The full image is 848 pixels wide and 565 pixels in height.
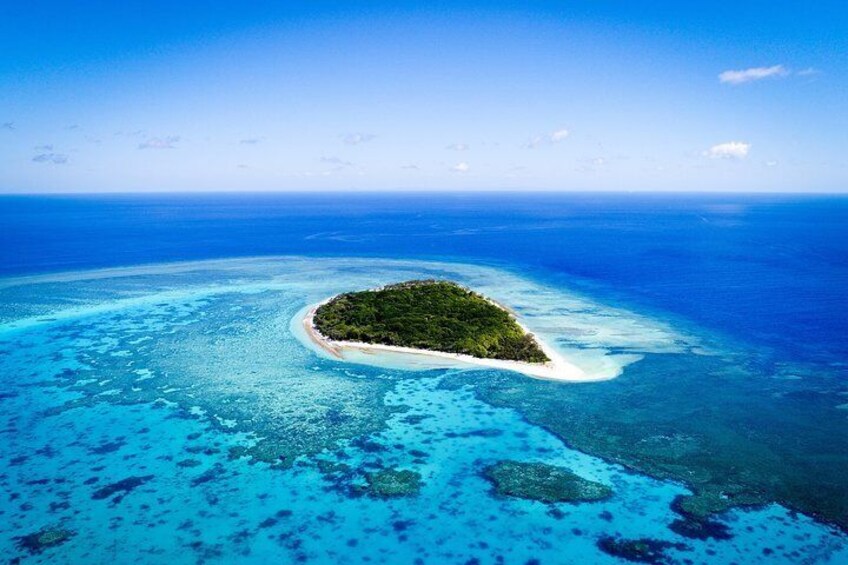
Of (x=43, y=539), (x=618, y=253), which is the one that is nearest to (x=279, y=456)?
(x=43, y=539)

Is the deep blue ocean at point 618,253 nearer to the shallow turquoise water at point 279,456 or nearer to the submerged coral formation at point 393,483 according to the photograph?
the shallow turquoise water at point 279,456

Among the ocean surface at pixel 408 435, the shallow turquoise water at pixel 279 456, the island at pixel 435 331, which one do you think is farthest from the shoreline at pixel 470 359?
the shallow turquoise water at pixel 279 456

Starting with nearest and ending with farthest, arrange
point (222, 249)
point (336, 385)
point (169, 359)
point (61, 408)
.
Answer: point (61, 408) → point (336, 385) → point (169, 359) → point (222, 249)

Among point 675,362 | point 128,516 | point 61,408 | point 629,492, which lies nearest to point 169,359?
point 61,408

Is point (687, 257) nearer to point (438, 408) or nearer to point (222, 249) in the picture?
point (438, 408)

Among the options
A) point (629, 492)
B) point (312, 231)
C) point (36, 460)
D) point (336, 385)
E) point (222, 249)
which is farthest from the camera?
point (312, 231)

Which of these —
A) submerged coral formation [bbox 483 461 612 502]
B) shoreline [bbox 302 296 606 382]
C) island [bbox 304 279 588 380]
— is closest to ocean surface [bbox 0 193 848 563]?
submerged coral formation [bbox 483 461 612 502]

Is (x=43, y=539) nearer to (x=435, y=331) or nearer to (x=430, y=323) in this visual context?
(x=435, y=331)
